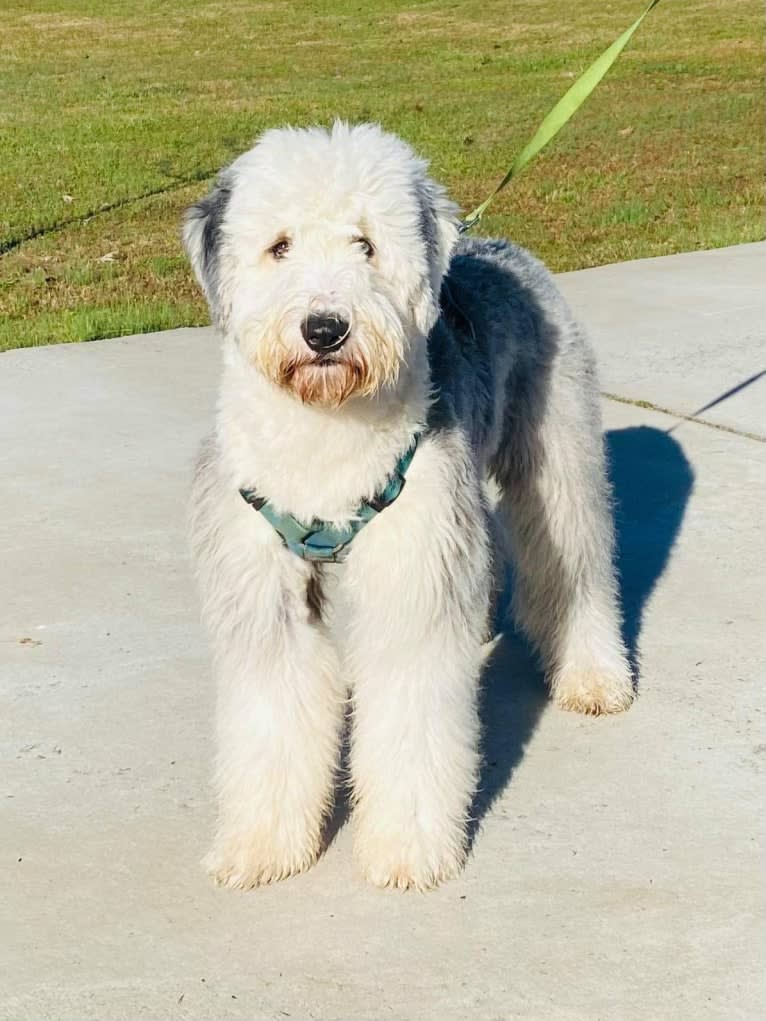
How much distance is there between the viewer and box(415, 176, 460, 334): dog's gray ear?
11.0 ft

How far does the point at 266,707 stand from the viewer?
3516mm

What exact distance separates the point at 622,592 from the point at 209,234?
2309mm

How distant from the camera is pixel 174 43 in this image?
30.8 meters

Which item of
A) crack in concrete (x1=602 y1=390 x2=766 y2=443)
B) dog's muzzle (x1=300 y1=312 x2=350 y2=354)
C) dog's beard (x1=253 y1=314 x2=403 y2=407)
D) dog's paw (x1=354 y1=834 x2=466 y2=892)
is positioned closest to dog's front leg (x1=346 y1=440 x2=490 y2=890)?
dog's paw (x1=354 y1=834 x2=466 y2=892)

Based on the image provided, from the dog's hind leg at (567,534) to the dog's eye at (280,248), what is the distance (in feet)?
4.17

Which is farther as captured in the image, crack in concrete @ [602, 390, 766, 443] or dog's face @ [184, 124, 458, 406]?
crack in concrete @ [602, 390, 766, 443]

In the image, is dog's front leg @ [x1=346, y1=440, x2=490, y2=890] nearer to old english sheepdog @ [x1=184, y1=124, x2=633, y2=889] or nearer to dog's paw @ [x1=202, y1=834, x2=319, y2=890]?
A: old english sheepdog @ [x1=184, y1=124, x2=633, y2=889]

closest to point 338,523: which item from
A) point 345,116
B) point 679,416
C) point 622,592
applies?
point 622,592

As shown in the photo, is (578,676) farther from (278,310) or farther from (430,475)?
(278,310)

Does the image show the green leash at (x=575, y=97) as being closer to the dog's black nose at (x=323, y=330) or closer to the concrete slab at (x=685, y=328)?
the dog's black nose at (x=323, y=330)

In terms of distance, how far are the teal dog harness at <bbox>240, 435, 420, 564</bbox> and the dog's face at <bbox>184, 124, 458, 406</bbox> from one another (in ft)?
0.80

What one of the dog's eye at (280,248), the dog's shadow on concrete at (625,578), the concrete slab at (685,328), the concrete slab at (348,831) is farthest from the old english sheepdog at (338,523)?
the concrete slab at (685,328)

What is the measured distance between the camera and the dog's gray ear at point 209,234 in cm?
334

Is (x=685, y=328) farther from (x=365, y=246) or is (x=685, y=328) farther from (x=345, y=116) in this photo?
(x=345, y=116)
